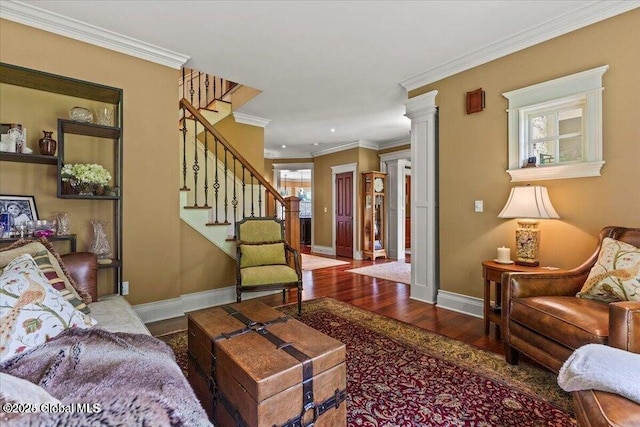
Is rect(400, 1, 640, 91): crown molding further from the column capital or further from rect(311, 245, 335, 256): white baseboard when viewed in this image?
rect(311, 245, 335, 256): white baseboard

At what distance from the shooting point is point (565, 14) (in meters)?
2.39

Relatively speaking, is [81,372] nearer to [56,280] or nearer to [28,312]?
[28,312]

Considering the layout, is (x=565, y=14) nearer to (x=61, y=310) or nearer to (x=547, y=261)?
(x=547, y=261)

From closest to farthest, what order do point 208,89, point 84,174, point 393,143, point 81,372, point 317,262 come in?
point 81,372 → point 84,174 → point 208,89 → point 317,262 → point 393,143

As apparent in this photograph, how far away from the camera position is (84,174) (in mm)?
2381

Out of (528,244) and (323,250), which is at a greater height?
(528,244)

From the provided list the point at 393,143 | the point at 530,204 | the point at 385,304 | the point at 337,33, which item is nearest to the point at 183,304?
the point at 385,304

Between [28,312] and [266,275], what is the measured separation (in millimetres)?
1930

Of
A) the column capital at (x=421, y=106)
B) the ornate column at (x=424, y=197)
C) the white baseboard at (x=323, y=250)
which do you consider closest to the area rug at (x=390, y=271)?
the ornate column at (x=424, y=197)

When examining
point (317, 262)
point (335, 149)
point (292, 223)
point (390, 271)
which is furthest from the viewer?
point (335, 149)

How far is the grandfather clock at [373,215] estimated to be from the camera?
→ 6.57m

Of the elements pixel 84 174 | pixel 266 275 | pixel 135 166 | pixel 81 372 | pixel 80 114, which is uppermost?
pixel 80 114

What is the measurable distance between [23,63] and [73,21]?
508 millimetres

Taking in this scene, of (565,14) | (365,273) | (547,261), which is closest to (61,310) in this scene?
(547,261)
